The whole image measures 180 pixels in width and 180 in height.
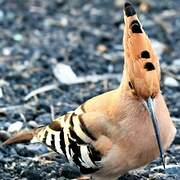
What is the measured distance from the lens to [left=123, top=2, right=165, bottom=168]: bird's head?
335 cm

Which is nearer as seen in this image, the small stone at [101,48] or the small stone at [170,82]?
the small stone at [170,82]

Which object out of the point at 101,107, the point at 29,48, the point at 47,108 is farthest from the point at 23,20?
the point at 101,107

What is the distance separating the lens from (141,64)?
3.36 metres

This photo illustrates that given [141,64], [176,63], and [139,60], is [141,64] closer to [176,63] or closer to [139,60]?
[139,60]

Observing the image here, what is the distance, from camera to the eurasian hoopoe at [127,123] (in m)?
3.40

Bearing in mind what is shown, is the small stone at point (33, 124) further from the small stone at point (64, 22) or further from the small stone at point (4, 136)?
the small stone at point (64, 22)

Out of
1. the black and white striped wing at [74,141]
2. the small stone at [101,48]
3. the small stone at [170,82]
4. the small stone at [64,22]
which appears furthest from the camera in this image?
the small stone at [64,22]

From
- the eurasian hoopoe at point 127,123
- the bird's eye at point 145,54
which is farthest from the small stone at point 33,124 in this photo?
the bird's eye at point 145,54

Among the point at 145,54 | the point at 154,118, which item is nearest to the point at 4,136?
the point at 154,118

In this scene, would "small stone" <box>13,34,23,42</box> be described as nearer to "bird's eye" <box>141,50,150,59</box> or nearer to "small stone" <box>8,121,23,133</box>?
"small stone" <box>8,121,23,133</box>

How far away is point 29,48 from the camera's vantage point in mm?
6375

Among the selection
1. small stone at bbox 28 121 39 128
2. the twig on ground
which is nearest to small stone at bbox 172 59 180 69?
the twig on ground

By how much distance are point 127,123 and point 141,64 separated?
0.38m

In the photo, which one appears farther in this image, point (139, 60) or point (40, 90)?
point (40, 90)
